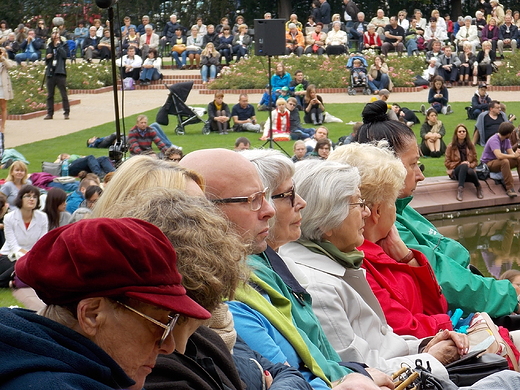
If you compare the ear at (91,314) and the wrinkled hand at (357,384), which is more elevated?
the ear at (91,314)

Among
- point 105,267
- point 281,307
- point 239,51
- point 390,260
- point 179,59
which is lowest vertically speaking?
point 179,59

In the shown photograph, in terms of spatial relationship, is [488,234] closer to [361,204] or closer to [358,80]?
[361,204]

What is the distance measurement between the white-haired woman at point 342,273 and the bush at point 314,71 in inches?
800

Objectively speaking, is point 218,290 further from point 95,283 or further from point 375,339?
point 375,339

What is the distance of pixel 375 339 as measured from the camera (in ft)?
11.9

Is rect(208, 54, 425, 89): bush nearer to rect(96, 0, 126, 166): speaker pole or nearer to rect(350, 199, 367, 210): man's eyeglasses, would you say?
rect(96, 0, 126, 166): speaker pole

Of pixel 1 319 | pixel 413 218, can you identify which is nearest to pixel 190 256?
pixel 1 319

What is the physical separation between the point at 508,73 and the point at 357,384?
886 inches

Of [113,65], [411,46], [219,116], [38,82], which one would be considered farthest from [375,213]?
[411,46]

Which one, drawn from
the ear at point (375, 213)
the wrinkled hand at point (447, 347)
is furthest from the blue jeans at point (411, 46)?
the wrinkled hand at point (447, 347)

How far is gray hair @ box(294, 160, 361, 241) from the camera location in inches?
147

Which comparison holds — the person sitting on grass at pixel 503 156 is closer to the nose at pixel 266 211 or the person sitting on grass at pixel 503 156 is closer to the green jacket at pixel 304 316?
the green jacket at pixel 304 316

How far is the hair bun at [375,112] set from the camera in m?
4.99

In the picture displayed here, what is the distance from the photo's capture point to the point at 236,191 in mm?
3000
